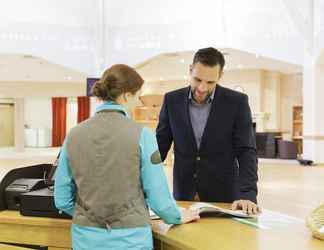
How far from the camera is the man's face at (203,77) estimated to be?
7.48ft

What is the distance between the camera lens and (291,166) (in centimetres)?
1333

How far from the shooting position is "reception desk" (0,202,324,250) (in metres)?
1.62

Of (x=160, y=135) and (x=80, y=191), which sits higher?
(x=160, y=135)

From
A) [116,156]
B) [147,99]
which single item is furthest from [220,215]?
[147,99]

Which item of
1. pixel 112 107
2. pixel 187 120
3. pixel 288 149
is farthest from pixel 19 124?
pixel 112 107

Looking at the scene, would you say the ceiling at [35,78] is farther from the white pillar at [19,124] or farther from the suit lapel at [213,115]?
the suit lapel at [213,115]

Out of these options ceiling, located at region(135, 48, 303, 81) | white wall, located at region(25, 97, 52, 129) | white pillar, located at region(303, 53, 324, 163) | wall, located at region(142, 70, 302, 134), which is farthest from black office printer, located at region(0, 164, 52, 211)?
white wall, located at region(25, 97, 52, 129)

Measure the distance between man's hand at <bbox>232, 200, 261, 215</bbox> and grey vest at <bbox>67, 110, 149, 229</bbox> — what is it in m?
0.62

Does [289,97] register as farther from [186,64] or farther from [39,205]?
[39,205]

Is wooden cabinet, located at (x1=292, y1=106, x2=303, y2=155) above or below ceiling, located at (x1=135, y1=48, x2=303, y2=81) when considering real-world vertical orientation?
below

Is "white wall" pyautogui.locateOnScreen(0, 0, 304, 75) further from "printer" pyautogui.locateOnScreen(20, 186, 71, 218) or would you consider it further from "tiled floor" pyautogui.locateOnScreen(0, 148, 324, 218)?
"printer" pyautogui.locateOnScreen(20, 186, 71, 218)

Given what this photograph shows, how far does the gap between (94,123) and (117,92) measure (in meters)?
0.14

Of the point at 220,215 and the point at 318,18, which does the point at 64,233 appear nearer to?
the point at 220,215

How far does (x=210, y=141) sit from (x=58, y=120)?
24193 millimetres
